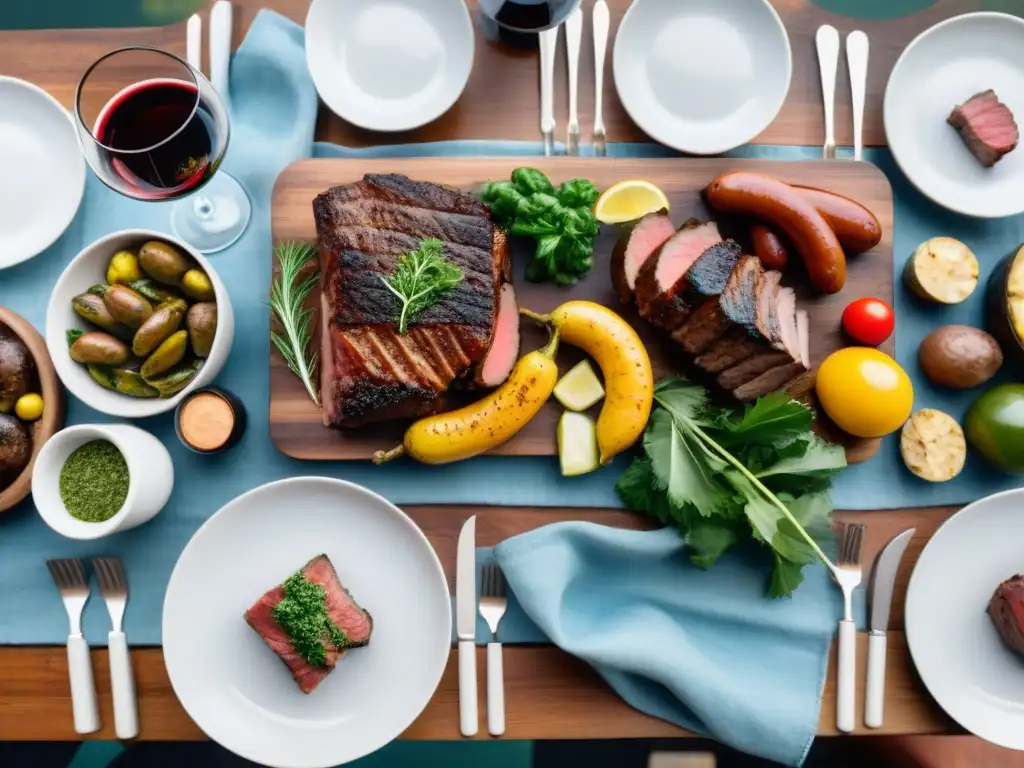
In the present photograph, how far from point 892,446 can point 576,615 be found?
105 centimetres

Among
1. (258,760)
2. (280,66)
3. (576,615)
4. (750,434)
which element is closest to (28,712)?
(258,760)

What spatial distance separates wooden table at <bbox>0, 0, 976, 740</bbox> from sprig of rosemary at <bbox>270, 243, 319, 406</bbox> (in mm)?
417

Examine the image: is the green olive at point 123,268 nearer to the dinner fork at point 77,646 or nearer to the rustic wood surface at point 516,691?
the dinner fork at point 77,646

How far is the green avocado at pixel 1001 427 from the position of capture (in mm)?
2311

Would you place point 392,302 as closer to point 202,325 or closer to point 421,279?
point 421,279

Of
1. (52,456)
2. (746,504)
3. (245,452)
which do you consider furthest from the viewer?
(245,452)

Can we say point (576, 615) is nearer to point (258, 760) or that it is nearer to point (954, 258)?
point (258, 760)

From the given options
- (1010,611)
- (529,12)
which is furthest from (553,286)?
(1010,611)

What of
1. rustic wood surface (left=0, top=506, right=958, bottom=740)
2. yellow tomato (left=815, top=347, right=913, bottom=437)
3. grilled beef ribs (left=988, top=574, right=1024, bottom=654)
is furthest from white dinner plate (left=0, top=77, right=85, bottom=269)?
grilled beef ribs (left=988, top=574, right=1024, bottom=654)

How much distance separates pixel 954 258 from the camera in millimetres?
2430

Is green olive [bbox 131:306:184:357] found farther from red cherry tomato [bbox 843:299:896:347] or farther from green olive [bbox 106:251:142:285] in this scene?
red cherry tomato [bbox 843:299:896:347]

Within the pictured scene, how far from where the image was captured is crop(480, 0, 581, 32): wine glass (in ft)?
7.16

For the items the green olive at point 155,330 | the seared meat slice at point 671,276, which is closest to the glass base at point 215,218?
the green olive at point 155,330

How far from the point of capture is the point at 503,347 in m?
2.35
